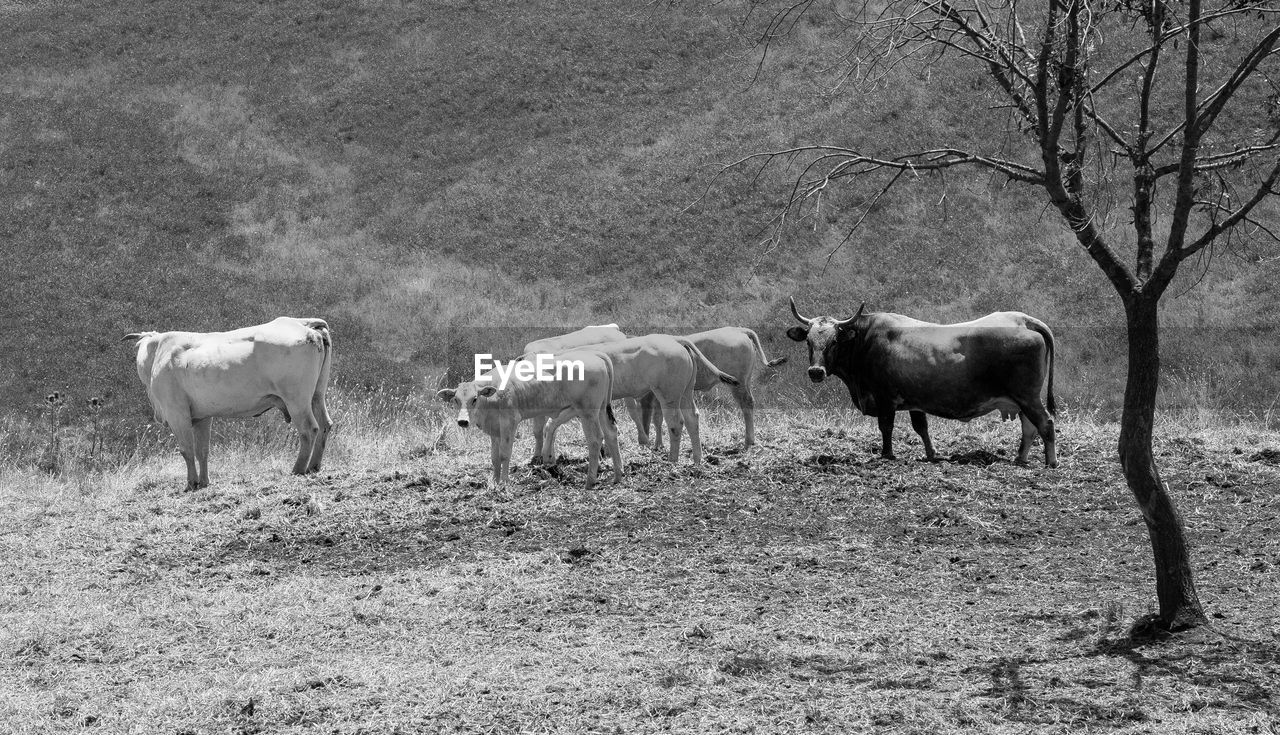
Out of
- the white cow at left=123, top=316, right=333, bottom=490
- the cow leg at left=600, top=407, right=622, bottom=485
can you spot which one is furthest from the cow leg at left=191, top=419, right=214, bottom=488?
the cow leg at left=600, top=407, right=622, bottom=485

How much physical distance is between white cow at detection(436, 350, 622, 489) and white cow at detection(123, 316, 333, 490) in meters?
3.02

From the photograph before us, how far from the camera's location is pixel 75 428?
79.2 ft

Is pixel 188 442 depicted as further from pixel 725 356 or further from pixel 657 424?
pixel 725 356

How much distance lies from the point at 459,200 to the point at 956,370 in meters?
27.5

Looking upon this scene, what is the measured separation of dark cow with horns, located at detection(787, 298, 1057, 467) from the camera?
14.3m

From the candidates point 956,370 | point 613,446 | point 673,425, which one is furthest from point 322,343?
point 956,370

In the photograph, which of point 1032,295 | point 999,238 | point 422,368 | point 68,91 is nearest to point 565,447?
point 422,368

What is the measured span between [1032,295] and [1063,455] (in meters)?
18.9

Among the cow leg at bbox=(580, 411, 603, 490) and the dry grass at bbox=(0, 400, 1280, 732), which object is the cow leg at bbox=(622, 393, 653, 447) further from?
the cow leg at bbox=(580, 411, 603, 490)

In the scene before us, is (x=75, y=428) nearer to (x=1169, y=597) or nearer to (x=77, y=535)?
(x=77, y=535)

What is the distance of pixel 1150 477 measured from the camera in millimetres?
7820

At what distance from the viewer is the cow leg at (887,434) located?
48.1 feet

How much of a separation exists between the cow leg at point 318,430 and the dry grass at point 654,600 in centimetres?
118

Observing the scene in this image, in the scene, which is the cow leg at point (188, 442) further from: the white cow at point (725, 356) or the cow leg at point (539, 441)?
the white cow at point (725, 356)
